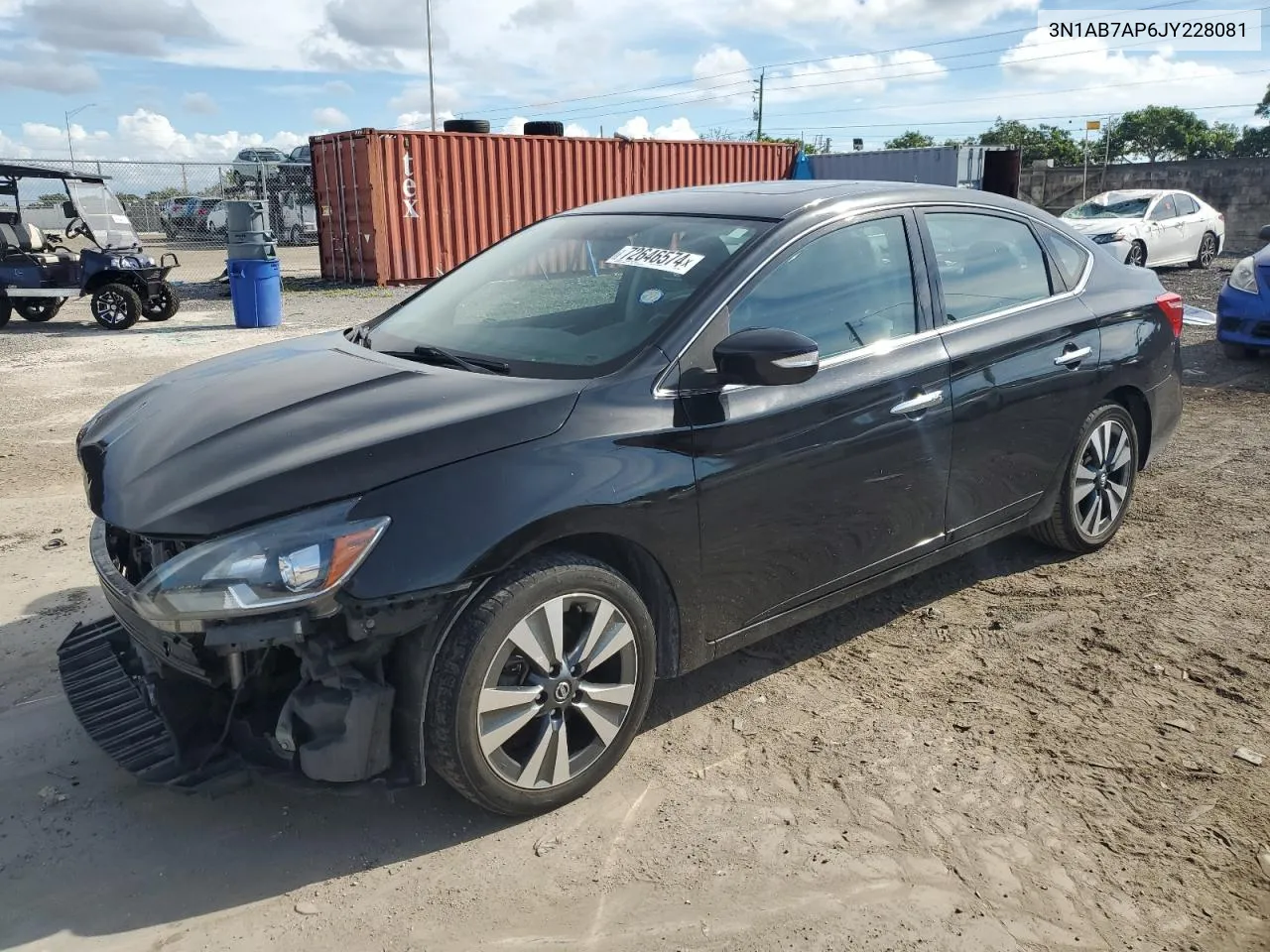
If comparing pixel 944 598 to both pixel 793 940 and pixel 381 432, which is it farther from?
pixel 381 432

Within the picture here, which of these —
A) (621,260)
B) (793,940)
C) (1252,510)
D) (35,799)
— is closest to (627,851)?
(793,940)

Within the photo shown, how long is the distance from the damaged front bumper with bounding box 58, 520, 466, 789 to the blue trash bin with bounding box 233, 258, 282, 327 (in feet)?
35.3

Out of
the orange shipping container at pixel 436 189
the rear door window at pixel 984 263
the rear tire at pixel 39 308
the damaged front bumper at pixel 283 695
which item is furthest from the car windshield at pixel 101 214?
the rear door window at pixel 984 263

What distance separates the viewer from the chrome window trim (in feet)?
10.2

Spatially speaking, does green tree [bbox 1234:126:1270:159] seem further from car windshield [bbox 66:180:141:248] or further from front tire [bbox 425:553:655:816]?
front tire [bbox 425:553:655:816]

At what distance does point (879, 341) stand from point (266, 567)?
220cm

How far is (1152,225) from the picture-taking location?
16.8 m

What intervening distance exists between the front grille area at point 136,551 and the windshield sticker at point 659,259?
5.69 ft

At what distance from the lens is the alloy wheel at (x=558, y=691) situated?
274 cm

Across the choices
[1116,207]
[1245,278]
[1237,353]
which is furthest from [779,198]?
[1116,207]

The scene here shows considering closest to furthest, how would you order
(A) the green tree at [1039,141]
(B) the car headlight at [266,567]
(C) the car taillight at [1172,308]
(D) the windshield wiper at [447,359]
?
(B) the car headlight at [266,567], (D) the windshield wiper at [447,359], (C) the car taillight at [1172,308], (A) the green tree at [1039,141]

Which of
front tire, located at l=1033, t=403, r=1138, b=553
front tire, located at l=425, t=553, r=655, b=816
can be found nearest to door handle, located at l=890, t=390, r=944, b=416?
front tire, located at l=1033, t=403, r=1138, b=553

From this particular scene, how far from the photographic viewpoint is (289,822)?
292 centimetres

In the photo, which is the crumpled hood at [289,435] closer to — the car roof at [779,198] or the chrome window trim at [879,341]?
the chrome window trim at [879,341]
